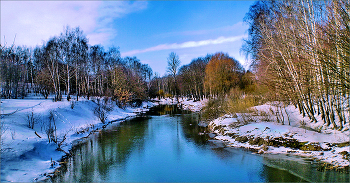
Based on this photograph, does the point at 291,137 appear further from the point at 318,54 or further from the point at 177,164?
the point at 177,164

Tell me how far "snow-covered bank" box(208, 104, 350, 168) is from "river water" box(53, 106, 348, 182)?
77 cm

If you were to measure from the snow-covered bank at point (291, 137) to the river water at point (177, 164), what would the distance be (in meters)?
0.77

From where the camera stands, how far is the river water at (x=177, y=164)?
6891 mm

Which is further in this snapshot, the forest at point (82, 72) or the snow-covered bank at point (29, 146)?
the forest at point (82, 72)

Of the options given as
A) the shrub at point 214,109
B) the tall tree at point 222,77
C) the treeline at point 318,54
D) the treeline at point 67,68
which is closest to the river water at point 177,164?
the treeline at point 318,54

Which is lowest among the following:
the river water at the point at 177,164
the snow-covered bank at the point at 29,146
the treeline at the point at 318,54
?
the river water at the point at 177,164

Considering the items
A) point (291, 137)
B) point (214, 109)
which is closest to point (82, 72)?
point (214, 109)

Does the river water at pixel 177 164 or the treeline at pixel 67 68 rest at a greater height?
the treeline at pixel 67 68

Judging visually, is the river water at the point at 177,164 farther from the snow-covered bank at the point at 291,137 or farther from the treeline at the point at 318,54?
the treeline at the point at 318,54

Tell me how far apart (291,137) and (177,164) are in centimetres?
524

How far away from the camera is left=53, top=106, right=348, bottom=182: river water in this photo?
689 cm

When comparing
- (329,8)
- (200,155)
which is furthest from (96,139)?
(329,8)

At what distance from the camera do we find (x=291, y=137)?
9430 millimetres

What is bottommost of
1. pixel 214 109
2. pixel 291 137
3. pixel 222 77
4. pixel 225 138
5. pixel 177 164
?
pixel 177 164
